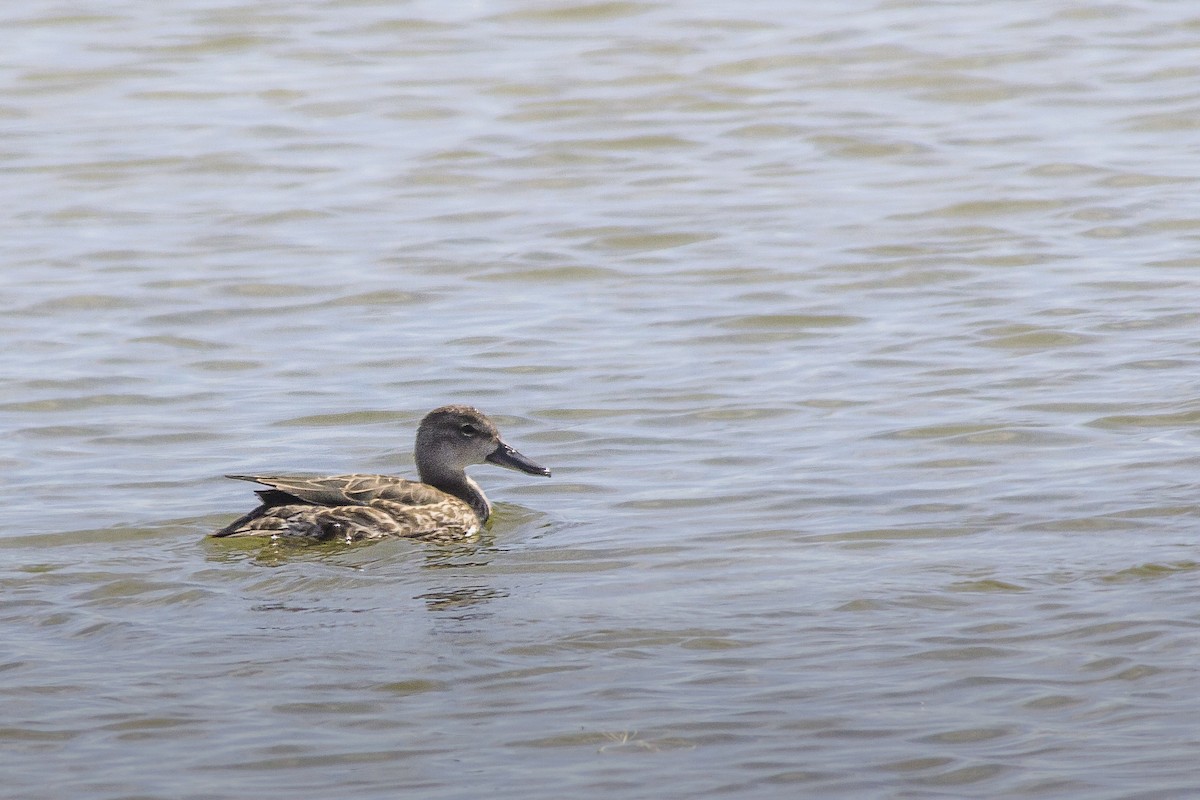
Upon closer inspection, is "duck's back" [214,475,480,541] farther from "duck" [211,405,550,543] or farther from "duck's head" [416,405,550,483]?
"duck's head" [416,405,550,483]

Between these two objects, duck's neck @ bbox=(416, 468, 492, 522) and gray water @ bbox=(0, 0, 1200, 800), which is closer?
gray water @ bbox=(0, 0, 1200, 800)

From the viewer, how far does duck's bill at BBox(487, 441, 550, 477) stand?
905 cm

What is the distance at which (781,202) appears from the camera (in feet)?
47.8

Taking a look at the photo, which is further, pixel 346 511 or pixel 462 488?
pixel 462 488

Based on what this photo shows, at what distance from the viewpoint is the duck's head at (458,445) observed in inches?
363

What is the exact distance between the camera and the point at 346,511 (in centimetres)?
861

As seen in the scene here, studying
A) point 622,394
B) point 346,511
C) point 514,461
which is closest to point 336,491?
point 346,511

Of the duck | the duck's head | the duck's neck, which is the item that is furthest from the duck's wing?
the duck's head

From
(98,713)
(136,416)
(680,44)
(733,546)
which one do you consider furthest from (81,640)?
(680,44)

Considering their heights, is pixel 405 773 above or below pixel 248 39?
below

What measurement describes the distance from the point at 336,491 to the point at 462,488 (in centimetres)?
80

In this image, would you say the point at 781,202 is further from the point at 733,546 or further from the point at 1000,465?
the point at 733,546

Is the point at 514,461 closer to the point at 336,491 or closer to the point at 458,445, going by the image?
the point at 458,445

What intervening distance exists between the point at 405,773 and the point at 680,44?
14.5 m
